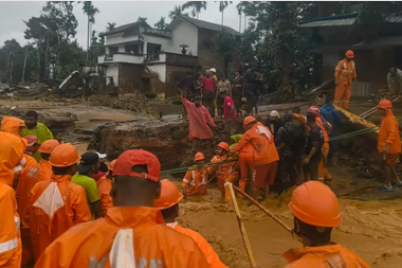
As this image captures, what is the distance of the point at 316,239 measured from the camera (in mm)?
1903

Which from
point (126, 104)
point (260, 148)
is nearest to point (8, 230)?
point (260, 148)

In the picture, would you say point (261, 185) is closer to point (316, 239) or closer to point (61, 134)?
point (316, 239)

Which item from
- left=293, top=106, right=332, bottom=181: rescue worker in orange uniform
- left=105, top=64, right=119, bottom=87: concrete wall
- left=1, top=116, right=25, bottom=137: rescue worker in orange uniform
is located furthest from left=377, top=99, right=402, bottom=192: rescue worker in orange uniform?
left=105, top=64, right=119, bottom=87: concrete wall

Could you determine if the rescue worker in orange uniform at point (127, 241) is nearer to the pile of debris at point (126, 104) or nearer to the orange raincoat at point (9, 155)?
the orange raincoat at point (9, 155)

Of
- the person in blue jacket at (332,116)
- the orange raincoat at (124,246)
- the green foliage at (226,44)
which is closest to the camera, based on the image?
the orange raincoat at (124,246)

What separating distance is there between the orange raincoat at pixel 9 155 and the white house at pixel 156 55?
25.8 metres

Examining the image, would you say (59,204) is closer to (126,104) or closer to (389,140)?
(389,140)

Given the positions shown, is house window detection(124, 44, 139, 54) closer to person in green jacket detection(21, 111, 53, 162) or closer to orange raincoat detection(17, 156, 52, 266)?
person in green jacket detection(21, 111, 53, 162)

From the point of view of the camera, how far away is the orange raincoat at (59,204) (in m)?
3.28

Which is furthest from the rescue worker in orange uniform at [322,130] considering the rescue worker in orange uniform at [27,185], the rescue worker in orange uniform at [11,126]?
the rescue worker in orange uniform at [11,126]

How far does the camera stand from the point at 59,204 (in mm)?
3285

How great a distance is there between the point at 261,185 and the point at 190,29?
27955mm

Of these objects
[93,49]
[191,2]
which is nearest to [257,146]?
[93,49]

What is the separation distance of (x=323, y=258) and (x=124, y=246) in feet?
3.09
